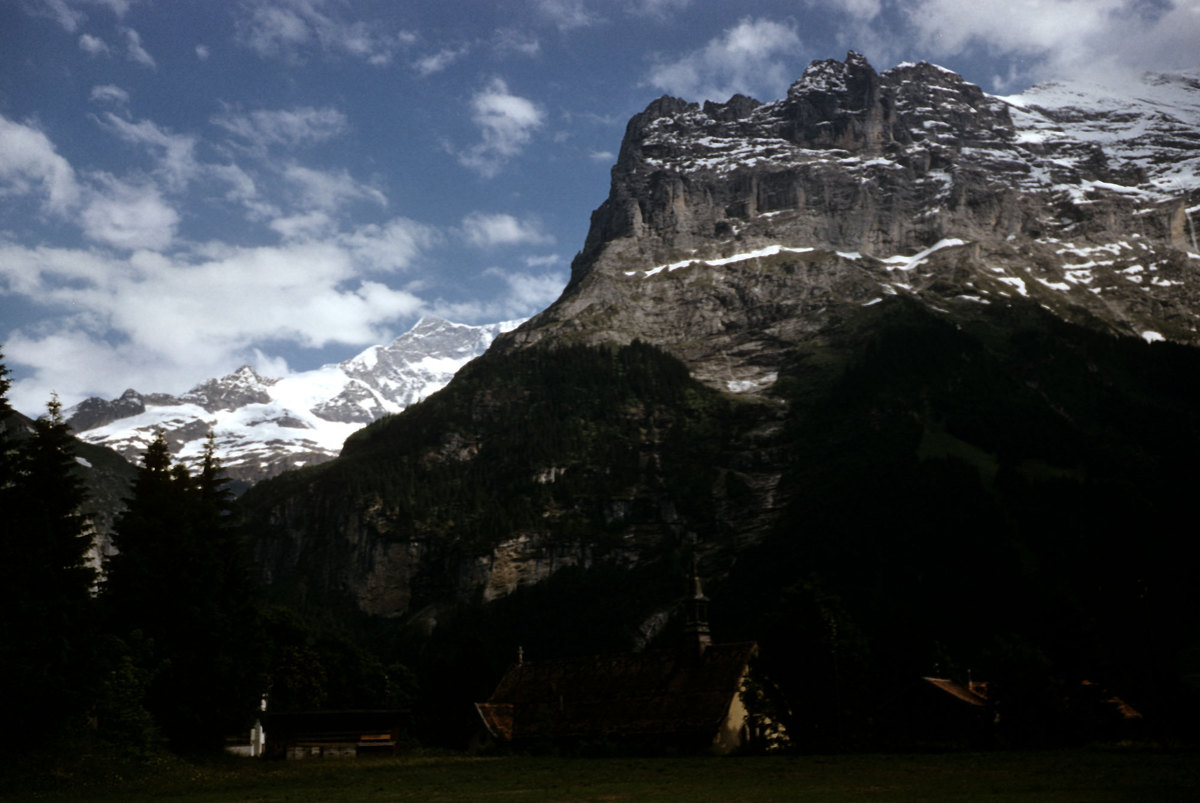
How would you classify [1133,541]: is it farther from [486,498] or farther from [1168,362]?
[486,498]

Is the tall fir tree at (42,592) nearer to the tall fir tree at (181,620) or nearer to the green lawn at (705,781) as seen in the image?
the green lawn at (705,781)

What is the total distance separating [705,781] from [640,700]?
3023 cm

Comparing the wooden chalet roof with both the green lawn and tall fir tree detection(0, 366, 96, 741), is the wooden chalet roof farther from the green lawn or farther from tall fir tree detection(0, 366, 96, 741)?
tall fir tree detection(0, 366, 96, 741)

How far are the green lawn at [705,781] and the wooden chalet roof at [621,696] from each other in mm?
10937

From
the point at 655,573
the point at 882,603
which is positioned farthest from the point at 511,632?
the point at 882,603

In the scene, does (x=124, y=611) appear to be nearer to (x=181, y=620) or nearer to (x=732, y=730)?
(x=181, y=620)

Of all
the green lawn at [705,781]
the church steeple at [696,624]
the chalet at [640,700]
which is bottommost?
the green lawn at [705,781]

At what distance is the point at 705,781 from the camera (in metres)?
43.4

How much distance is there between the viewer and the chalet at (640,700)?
222ft

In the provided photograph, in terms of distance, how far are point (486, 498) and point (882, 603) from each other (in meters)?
86.4

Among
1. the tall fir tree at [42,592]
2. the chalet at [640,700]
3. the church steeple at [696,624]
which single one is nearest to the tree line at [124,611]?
the tall fir tree at [42,592]

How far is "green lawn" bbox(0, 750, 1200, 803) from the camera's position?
35.2m

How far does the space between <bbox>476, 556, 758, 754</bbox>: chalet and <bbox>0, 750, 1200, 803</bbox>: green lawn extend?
959 centimetres

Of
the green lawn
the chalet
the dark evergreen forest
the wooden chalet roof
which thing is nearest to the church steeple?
the chalet
